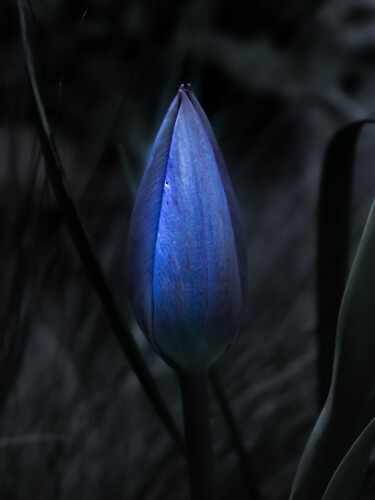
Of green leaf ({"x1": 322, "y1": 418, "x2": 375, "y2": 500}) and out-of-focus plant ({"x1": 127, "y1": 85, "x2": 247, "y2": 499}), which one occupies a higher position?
out-of-focus plant ({"x1": 127, "y1": 85, "x2": 247, "y2": 499})

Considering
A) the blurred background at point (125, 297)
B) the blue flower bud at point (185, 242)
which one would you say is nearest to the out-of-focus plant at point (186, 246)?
the blue flower bud at point (185, 242)

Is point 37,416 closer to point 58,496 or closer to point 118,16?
point 58,496

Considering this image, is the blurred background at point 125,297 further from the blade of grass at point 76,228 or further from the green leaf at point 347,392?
the green leaf at point 347,392

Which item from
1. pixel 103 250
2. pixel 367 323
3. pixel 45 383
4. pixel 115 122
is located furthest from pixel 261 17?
pixel 367 323

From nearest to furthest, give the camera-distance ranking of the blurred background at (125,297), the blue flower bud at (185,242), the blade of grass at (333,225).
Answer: the blue flower bud at (185,242)
the blade of grass at (333,225)
the blurred background at (125,297)

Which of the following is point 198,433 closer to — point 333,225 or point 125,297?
point 333,225

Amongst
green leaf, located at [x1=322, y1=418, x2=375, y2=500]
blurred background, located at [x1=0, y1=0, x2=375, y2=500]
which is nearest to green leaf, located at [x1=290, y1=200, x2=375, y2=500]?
green leaf, located at [x1=322, y1=418, x2=375, y2=500]

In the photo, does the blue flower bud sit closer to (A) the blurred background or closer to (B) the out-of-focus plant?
(B) the out-of-focus plant

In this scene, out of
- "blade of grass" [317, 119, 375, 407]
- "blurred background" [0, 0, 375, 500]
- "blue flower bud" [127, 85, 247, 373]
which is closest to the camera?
"blue flower bud" [127, 85, 247, 373]

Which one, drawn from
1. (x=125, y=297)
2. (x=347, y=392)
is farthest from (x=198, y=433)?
(x=125, y=297)
